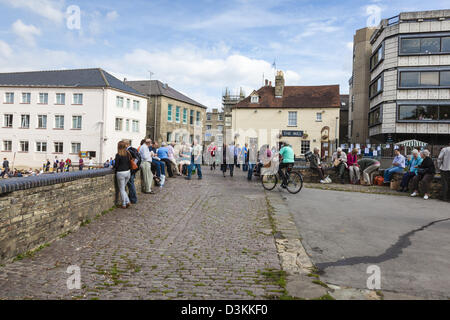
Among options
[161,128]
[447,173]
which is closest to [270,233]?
[447,173]

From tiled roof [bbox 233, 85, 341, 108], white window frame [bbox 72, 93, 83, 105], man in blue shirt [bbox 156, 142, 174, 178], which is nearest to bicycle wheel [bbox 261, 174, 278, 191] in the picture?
man in blue shirt [bbox 156, 142, 174, 178]

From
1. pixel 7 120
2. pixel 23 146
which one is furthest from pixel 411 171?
pixel 7 120

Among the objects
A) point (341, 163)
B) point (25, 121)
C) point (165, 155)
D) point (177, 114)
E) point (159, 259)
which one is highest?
point (177, 114)

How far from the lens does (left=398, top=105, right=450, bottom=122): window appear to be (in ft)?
99.1

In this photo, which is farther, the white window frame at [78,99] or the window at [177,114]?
the window at [177,114]

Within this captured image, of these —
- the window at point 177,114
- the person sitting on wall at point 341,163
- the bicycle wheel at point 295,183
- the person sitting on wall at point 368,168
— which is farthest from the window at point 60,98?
the bicycle wheel at point 295,183

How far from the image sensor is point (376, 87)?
115 ft

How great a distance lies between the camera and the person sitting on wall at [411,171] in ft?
42.3

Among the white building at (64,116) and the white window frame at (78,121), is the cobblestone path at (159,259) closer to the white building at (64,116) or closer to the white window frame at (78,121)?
the white building at (64,116)

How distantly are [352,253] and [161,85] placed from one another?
49.8m

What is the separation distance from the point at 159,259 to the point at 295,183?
737 cm

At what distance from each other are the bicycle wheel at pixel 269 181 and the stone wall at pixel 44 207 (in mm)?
6311

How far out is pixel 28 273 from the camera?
4.45m

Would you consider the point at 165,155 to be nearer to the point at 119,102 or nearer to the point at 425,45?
the point at 425,45
